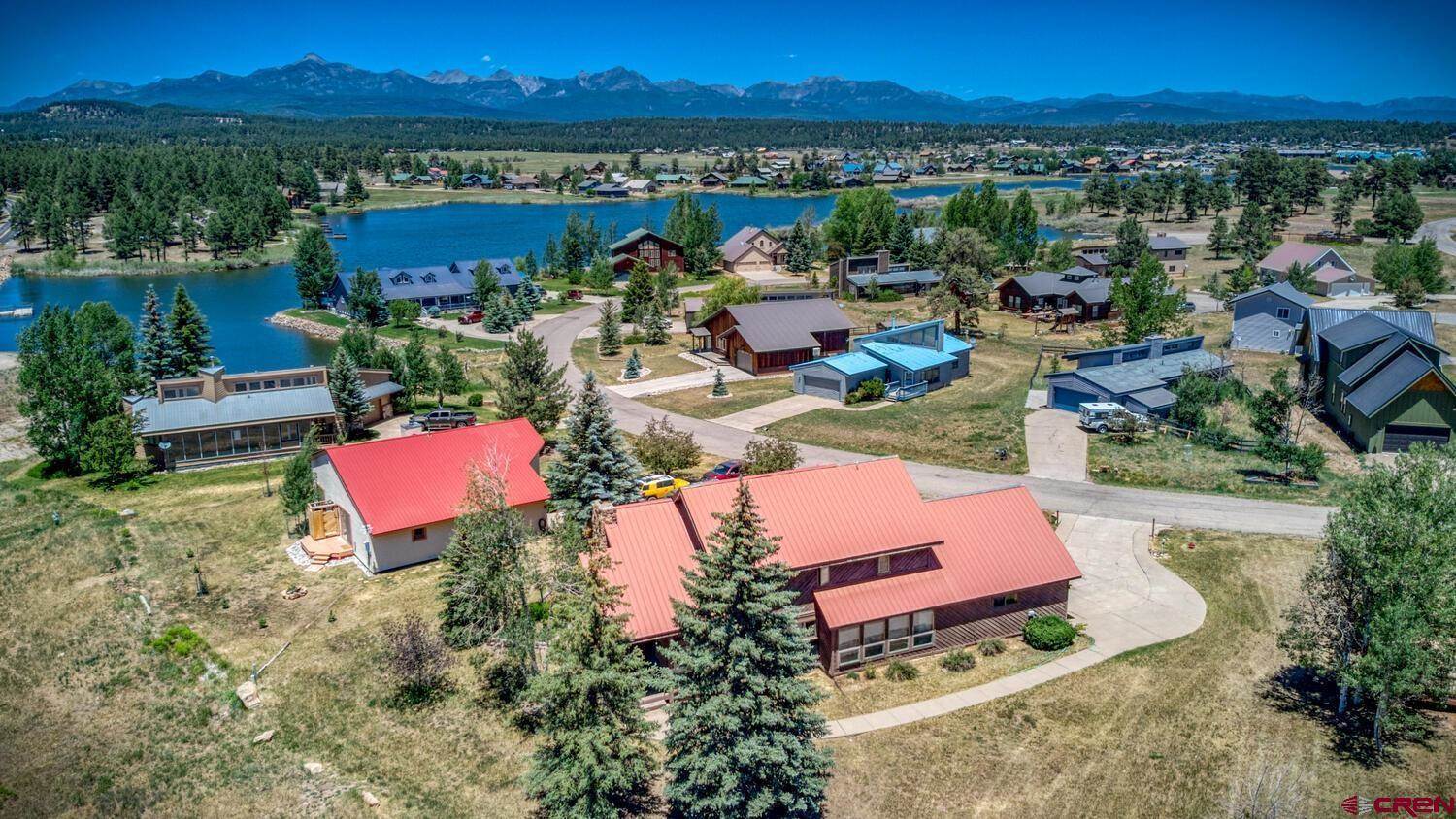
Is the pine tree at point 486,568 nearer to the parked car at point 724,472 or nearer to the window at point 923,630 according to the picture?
the window at point 923,630

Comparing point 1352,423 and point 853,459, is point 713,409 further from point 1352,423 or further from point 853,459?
point 1352,423

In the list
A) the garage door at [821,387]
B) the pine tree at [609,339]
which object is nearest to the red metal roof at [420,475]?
the garage door at [821,387]

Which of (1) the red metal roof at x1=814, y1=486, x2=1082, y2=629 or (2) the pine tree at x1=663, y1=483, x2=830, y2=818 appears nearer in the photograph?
(2) the pine tree at x1=663, y1=483, x2=830, y2=818

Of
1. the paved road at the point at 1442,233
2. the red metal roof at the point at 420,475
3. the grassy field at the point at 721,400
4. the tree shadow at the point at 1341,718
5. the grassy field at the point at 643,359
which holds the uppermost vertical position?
the paved road at the point at 1442,233

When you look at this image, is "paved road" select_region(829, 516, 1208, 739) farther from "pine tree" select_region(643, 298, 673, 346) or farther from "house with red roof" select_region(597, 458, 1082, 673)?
"pine tree" select_region(643, 298, 673, 346)

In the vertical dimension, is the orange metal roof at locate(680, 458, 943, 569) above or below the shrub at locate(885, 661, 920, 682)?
above

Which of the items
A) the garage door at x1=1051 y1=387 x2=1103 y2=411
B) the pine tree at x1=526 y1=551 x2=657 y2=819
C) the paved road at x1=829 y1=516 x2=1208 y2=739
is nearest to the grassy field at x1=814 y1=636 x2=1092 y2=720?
the paved road at x1=829 y1=516 x2=1208 y2=739
